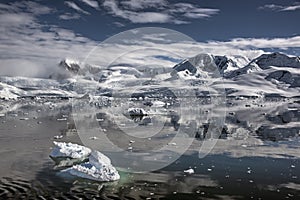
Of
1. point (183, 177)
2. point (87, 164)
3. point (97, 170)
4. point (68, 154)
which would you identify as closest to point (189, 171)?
point (183, 177)

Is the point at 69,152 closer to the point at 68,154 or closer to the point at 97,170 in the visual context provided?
the point at 68,154

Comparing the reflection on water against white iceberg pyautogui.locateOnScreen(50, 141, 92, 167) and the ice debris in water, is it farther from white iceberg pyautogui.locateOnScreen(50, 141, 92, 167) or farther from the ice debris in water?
white iceberg pyautogui.locateOnScreen(50, 141, 92, 167)

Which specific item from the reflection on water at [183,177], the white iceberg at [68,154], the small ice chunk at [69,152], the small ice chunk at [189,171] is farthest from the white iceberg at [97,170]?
the small ice chunk at [189,171]

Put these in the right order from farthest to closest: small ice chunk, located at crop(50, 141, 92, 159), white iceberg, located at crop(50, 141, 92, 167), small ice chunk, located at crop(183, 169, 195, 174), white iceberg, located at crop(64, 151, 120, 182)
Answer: small ice chunk, located at crop(50, 141, 92, 159) → white iceberg, located at crop(50, 141, 92, 167) → small ice chunk, located at crop(183, 169, 195, 174) → white iceberg, located at crop(64, 151, 120, 182)

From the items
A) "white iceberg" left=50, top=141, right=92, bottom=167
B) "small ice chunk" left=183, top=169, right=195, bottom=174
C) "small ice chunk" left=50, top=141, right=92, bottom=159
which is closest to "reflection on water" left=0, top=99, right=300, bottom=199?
"small ice chunk" left=183, top=169, right=195, bottom=174

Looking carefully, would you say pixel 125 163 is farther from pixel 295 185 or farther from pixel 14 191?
pixel 295 185

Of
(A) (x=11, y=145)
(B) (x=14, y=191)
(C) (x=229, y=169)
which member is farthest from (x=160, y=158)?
(A) (x=11, y=145)

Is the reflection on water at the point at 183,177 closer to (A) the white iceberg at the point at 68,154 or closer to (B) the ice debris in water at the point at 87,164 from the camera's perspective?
(B) the ice debris in water at the point at 87,164
